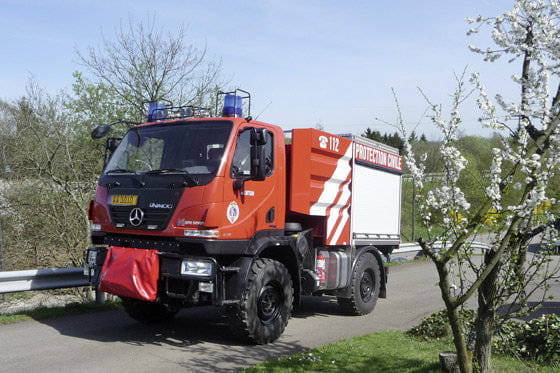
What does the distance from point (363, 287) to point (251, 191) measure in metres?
3.55

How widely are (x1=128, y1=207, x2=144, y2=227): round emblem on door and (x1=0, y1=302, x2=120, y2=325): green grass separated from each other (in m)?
2.38

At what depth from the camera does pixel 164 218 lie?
592cm

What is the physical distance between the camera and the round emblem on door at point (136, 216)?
6099 mm

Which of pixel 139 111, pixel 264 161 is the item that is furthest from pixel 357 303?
pixel 139 111

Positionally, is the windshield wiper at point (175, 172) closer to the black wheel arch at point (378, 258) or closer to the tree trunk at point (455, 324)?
the tree trunk at point (455, 324)

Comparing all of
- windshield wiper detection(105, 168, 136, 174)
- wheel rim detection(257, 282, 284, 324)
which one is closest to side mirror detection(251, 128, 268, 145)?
windshield wiper detection(105, 168, 136, 174)

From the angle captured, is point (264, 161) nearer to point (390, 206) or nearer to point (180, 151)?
point (180, 151)

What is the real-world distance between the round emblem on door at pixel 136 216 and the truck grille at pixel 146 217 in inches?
1.4

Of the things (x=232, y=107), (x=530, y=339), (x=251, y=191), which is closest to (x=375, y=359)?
(x=530, y=339)

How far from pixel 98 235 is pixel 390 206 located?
18.2 ft

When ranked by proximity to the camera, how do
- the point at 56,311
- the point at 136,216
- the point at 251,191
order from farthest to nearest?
the point at 56,311 → the point at 251,191 → the point at 136,216

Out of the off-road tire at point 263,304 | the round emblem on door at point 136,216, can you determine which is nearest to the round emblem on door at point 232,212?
the off-road tire at point 263,304

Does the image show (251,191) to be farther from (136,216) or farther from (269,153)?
(136,216)

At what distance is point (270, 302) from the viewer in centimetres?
645
